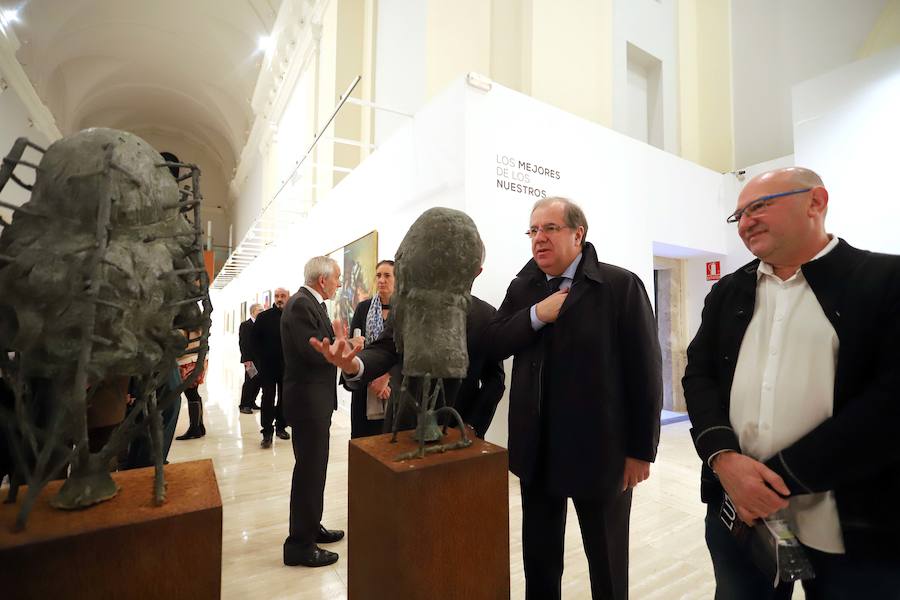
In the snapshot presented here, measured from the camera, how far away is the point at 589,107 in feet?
18.8

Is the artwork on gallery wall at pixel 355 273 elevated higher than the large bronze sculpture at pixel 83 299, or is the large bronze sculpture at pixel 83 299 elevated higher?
the artwork on gallery wall at pixel 355 273

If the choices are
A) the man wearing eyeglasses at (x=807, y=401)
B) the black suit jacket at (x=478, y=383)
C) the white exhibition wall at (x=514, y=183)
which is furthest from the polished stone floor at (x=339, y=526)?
the white exhibition wall at (x=514, y=183)

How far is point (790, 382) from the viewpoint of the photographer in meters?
1.18

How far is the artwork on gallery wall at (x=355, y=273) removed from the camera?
520cm

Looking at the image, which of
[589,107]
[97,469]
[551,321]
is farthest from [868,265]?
[589,107]

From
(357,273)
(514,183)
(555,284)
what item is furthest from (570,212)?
(357,273)

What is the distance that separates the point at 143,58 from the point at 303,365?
17329 mm

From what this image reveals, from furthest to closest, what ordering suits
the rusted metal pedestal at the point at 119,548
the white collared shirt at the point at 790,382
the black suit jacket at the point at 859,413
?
1. the white collared shirt at the point at 790,382
2. the black suit jacket at the point at 859,413
3. the rusted metal pedestal at the point at 119,548

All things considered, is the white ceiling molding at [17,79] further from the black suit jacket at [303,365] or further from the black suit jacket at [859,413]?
the black suit jacket at [859,413]

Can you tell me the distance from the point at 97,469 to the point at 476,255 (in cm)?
119

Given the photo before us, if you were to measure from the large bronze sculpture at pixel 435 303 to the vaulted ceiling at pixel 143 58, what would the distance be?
1214 cm

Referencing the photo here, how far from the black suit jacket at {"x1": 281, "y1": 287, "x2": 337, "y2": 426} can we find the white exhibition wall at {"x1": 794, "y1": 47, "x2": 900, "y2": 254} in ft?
17.9

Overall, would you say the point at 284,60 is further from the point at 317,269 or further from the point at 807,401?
the point at 807,401

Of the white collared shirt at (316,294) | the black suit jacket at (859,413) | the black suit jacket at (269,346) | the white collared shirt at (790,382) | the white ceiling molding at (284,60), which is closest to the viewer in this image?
the black suit jacket at (859,413)
